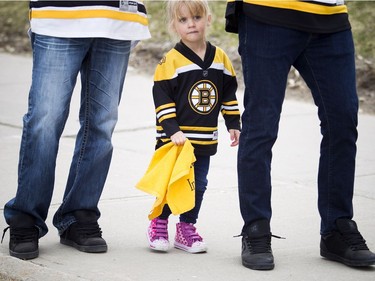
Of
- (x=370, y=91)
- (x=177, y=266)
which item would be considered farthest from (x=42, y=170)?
(x=370, y=91)

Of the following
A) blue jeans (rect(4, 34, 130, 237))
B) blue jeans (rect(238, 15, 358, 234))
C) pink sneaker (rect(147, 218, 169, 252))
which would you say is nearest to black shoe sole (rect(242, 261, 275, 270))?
blue jeans (rect(238, 15, 358, 234))

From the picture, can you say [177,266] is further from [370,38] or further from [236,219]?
[370,38]

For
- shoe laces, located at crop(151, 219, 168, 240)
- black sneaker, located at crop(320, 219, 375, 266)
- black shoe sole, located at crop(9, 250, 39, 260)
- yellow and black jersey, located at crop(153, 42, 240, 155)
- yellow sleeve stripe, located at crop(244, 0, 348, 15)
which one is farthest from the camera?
shoe laces, located at crop(151, 219, 168, 240)

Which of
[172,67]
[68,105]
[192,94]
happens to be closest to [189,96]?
[192,94]

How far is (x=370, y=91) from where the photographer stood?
831 centimetres

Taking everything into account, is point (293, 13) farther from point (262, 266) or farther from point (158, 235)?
point (158, 235)

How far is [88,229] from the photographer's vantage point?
4070 millimetres

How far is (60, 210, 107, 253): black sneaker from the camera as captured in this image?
4.04 metres

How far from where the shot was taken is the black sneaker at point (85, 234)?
13.3 ft

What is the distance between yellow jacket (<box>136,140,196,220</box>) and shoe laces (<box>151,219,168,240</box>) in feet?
0.51

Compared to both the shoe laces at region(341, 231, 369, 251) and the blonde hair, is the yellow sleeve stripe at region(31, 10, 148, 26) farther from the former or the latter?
the shoe laces at region(341, 231, 369, 251)

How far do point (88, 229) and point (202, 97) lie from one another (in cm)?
84

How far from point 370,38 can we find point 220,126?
2.82m

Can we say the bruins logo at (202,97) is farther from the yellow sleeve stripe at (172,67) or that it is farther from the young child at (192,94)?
the yellow sleeve stripe at (172,67)
